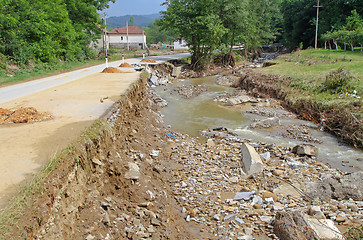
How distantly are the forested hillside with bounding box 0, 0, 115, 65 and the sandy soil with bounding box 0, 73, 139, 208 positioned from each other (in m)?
9.78

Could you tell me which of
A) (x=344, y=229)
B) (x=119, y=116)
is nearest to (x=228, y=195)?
(x=344, y=229)

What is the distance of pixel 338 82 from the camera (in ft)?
46.0

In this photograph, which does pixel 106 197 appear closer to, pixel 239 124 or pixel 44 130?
pixel 44 130

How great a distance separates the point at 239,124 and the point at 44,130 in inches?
338

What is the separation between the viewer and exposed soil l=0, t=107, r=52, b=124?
6993 mm

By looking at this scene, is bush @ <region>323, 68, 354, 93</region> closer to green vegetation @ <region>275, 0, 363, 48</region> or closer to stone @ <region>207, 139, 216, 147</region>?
stone @ <region>207, 139, 216, 147</region>

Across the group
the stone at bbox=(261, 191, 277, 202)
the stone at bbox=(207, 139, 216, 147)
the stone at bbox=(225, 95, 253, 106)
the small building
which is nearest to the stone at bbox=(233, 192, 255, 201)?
the stone at bbox=(261, 191, 277, 202)

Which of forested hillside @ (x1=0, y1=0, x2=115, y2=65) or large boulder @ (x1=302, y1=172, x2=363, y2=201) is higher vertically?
forested hillside @ (x1=0, y1=0, x2=115, y2=65)

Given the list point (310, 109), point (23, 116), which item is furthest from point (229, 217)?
point (310, 109)

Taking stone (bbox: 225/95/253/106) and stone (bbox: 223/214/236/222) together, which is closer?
stone (bbox: 223/214/236/222)

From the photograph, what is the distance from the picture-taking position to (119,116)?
27.2 ft

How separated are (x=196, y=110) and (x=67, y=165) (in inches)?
450

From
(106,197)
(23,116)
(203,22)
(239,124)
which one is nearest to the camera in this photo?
(106,197)

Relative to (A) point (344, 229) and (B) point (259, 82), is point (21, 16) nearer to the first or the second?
(B) point (259, 82)
